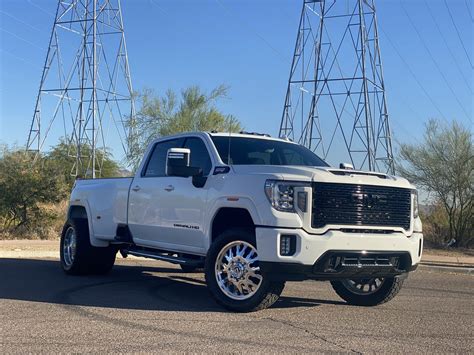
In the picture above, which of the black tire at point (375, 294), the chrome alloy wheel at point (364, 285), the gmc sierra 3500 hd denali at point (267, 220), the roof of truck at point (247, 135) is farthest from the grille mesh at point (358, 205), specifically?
the roof of truck at point (247, 135)

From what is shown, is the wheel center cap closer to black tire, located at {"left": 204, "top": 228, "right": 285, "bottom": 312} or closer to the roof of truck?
black tire, located at {"left": 204, "top": 228, "right": 285, "bottom": 312}

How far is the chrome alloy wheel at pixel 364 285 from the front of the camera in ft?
27.3

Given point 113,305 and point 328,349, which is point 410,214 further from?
point 113,305

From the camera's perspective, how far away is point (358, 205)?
715cm

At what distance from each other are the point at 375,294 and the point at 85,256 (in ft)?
15.3

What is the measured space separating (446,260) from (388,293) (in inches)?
355

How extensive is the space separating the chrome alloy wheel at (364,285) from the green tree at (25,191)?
12642 mm

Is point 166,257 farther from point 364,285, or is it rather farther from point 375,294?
point 375,294

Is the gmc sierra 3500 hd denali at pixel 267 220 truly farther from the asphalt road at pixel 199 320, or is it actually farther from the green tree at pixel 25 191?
the green tree at pixel 25 191

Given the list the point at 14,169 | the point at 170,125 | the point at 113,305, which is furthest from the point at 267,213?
the point at 170,125

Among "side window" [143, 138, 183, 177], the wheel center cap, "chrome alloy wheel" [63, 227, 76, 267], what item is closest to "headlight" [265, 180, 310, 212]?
the wheel center cap

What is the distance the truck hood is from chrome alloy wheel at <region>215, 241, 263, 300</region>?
2.84 feet

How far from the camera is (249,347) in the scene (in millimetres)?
5684

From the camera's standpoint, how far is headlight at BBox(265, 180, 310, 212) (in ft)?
22.7
